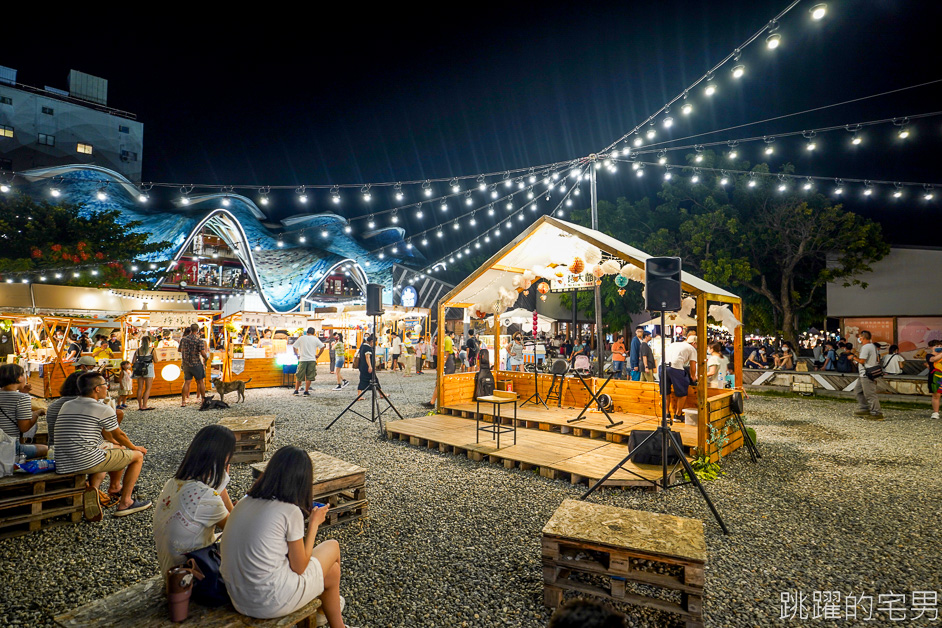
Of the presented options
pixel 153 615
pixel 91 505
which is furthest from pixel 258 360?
pixel 153 615

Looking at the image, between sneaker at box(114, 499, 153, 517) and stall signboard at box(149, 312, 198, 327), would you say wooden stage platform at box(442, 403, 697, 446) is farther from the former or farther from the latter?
stall signboard at box(149, 312, 198, 327)

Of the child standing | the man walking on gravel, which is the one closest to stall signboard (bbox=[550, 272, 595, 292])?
the man walking on gravel

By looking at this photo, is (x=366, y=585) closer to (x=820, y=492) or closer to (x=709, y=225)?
(x=820, y=492)

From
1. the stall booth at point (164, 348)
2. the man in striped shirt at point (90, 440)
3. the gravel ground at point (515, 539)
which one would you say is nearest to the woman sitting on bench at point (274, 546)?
the gravel ground at point (515, 539)

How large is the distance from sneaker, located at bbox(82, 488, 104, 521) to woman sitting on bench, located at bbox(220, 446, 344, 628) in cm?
284

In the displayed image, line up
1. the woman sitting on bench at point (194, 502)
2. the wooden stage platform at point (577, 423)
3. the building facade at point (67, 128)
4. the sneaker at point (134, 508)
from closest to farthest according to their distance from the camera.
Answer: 1. the woman sitting on bench at point (194, 502)
2. the sneaker at point (134, 508)
3. the wooden stage platform at point (577, 423)
4. the building facade at point (67, 128)

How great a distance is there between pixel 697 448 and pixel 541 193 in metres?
9.55

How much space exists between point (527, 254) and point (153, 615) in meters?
7.52

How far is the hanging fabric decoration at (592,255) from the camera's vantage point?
764 cm

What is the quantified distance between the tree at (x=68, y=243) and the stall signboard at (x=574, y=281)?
15.4 metres

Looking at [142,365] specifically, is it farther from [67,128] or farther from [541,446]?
[67,128]

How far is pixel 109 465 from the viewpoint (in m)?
3.90

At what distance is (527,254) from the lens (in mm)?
8625

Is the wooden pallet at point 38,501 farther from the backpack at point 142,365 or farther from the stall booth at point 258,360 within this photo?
the stall booth at point 258,360
